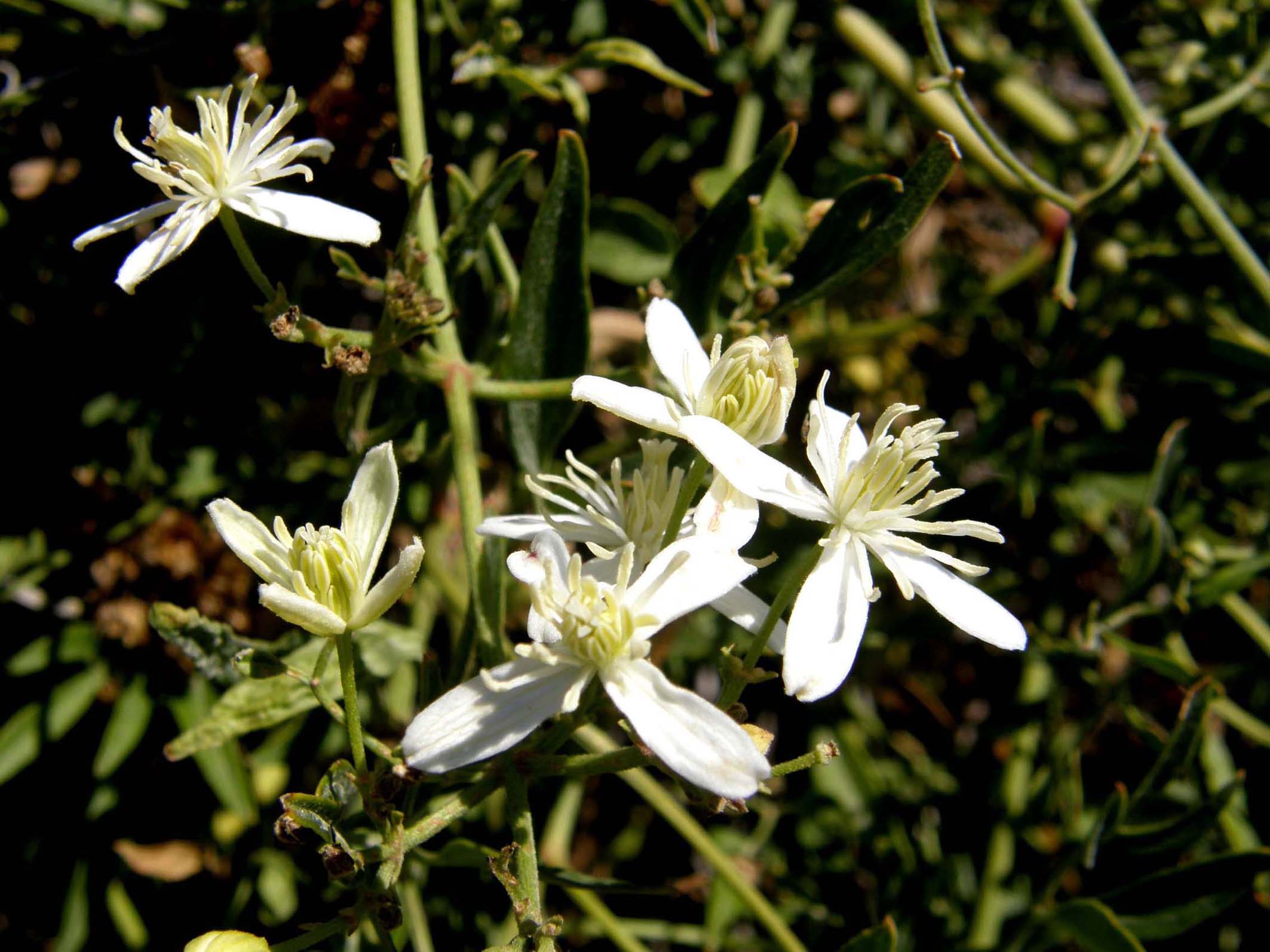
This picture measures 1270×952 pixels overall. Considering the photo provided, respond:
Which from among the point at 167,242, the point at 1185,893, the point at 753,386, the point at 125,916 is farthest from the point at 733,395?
the point at 125,916

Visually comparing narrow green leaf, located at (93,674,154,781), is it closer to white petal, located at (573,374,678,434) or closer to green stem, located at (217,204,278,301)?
green stem, located at (217,204,278,301)

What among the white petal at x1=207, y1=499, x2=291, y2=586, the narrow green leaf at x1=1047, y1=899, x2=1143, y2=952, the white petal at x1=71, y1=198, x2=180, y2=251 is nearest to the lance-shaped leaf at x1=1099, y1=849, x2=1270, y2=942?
the narrow green leaf at x1=1047, y1=899, x2=1143, y2=952

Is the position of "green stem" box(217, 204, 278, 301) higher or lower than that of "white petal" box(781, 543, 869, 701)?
higher

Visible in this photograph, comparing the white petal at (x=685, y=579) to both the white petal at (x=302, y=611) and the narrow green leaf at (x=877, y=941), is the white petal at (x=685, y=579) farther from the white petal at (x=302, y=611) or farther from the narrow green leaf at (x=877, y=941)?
the narrow green leaf at (x=877, y=941)

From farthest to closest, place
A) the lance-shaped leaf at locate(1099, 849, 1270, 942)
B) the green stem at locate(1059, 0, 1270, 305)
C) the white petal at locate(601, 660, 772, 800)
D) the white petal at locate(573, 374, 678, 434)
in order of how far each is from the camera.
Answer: the green stem at locate(1059, 0, 1270, 305) → the lance-shaped leaf at locate(1099, 849, 1270, 942) → the white petal at locate(573, 374, 678, 434) → the white petal at locate(601, 660, 772, 800)

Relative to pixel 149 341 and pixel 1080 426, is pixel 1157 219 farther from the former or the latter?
pixel 149 341
